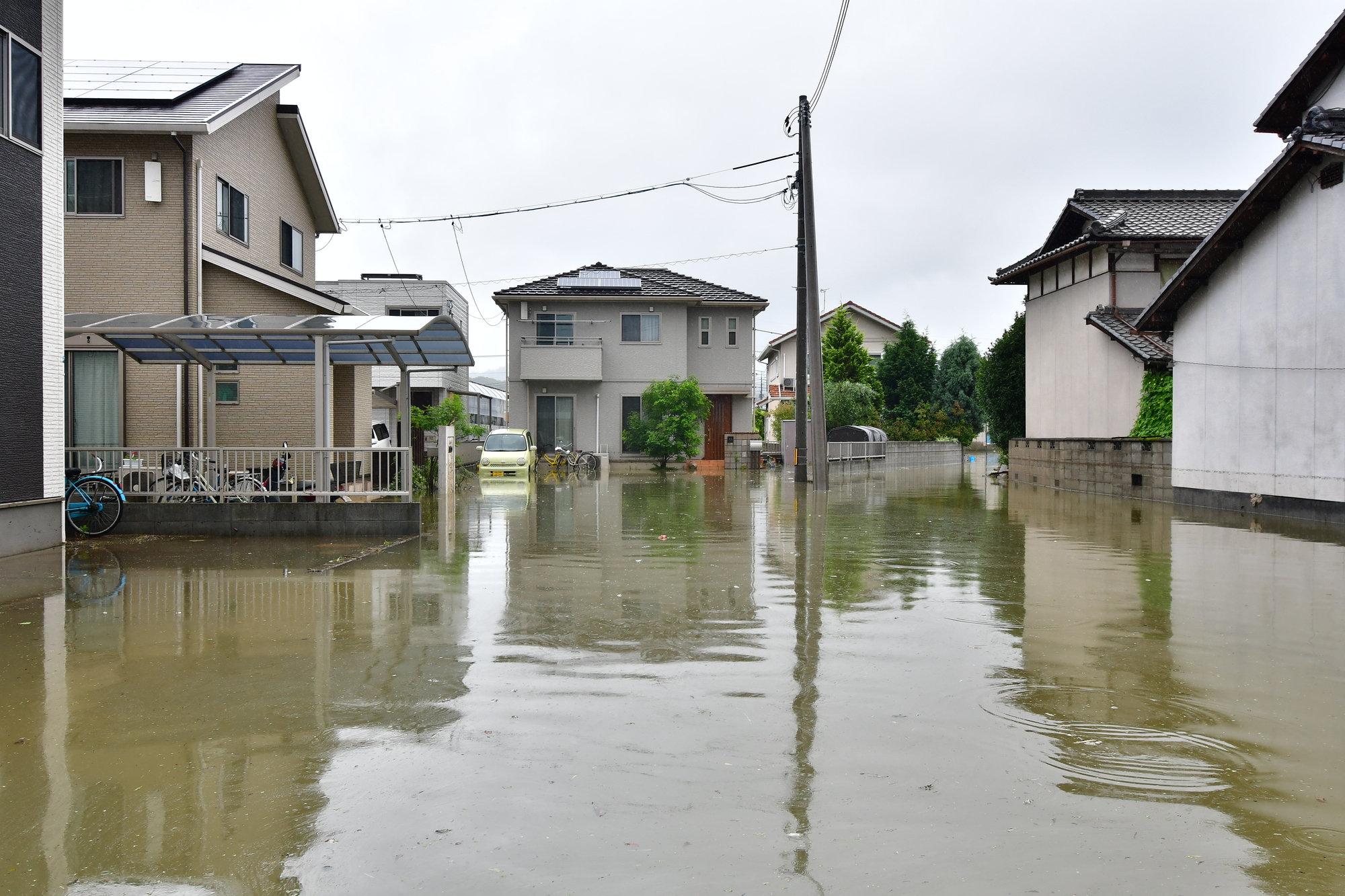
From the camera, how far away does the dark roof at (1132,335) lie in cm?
2139

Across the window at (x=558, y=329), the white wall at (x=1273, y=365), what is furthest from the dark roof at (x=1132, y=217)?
the window at (x=558, y=329)

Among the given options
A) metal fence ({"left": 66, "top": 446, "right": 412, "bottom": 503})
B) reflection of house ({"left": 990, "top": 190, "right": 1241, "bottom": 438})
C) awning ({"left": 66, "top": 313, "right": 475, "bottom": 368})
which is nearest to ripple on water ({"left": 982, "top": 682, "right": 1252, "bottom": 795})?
metal fence ({"left": 66, "top": 446, "right": 412, "bottom": 503})

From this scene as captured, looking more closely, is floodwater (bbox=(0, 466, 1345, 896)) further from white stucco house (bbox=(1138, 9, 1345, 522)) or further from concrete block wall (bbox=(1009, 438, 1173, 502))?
concrete block wall (bbox=(1009, 438, 1173, 502))

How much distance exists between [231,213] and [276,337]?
19.9 ft

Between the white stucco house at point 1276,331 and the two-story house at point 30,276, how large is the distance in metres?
16.9

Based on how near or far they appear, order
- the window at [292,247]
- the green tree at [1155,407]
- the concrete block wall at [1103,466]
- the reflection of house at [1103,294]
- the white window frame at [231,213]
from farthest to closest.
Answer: the reflection of house at [1103,294] → the window at [292,247] → the green tree at [1155,407] → the concrete block wall at [1103,466] → the white window frame at [231,213]

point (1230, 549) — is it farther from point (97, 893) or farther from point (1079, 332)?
point (1079, 332)

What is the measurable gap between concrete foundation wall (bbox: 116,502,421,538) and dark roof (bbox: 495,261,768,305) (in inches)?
1017

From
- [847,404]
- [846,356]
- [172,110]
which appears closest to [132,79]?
[172,110]

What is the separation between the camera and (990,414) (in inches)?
1286

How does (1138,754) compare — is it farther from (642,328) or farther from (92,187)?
(642,328)

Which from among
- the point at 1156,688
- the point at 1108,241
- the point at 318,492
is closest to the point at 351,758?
the point at 1156,688

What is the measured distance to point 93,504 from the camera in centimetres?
1270

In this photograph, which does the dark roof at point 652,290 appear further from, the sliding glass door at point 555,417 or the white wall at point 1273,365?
the white wall at point 1273,365
